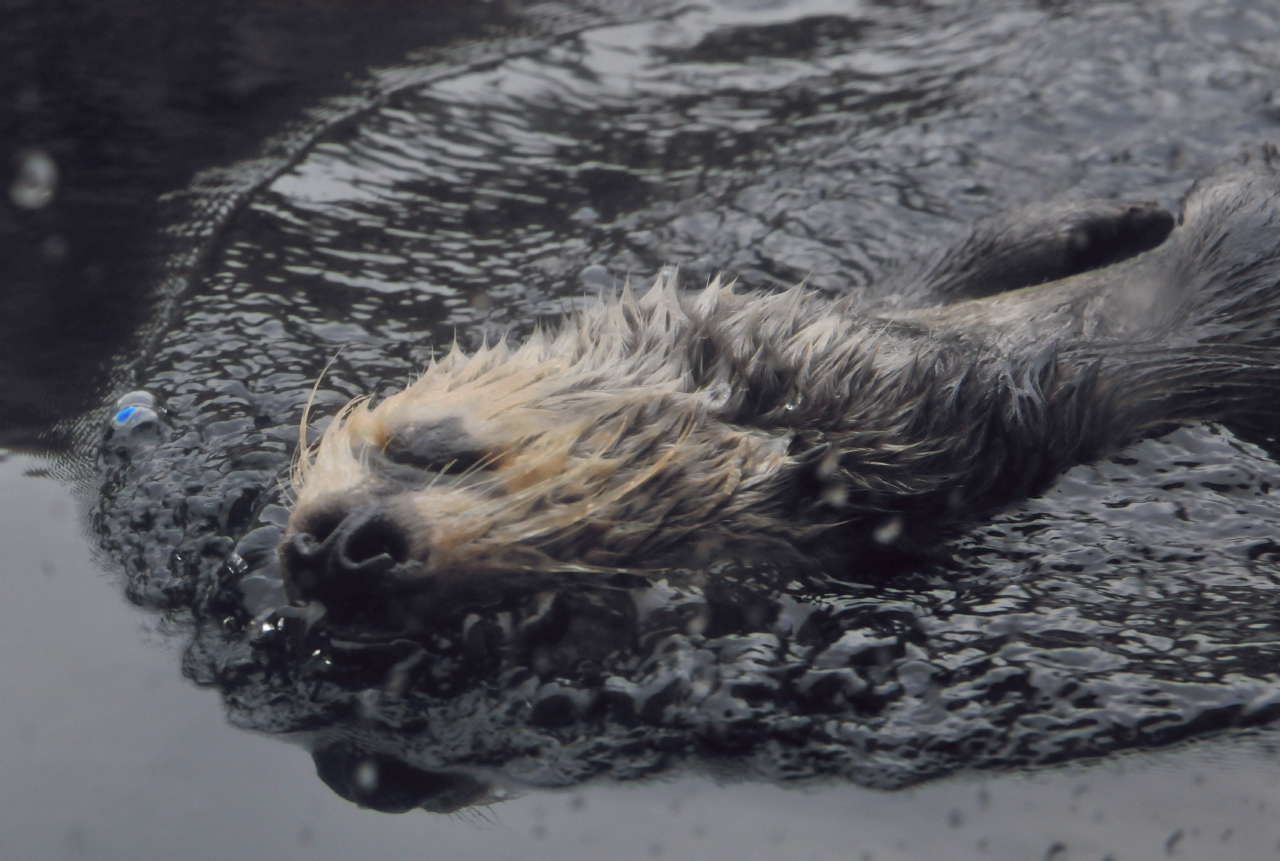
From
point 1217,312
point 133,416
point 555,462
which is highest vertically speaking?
point 1217,312

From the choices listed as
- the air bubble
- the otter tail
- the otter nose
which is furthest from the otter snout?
the air bubble

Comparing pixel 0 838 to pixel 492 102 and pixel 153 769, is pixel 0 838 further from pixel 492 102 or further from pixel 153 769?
pixel 492 102

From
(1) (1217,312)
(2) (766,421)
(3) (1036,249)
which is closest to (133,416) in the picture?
(2) (766,421)

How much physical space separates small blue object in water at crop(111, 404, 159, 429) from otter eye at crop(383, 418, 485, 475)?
84 centimetres

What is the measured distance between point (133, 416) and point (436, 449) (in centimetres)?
96

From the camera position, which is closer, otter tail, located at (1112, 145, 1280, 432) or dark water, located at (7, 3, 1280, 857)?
dark water, located at (7, 3, 1280, 857)

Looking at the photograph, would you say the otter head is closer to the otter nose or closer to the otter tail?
the otter nose

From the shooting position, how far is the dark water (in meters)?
2.10

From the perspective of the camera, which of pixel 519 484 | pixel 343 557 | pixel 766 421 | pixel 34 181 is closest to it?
pixel 343 557

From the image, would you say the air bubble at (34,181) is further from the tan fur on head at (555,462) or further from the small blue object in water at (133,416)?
the tan fur on head at (555,462)

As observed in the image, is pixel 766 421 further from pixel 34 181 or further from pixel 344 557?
pixel 34 181

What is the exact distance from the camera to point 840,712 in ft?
6.94

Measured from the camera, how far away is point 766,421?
2.58 metres

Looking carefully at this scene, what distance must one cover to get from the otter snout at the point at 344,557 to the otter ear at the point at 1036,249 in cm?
195
